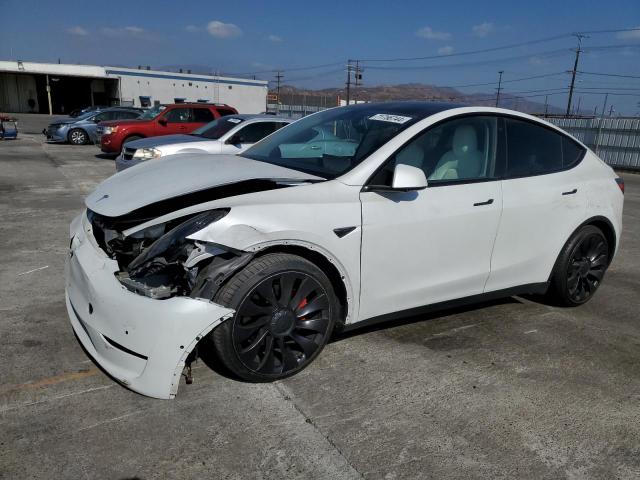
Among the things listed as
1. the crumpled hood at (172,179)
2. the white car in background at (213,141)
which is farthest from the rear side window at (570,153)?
the white car in background at (213,141)

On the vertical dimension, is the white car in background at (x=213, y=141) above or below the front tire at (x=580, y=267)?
above

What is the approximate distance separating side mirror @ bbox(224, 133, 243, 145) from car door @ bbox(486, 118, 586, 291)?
261 inches

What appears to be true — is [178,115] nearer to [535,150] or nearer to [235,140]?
[235,140]

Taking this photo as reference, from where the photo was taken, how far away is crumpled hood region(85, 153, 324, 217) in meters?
3.02

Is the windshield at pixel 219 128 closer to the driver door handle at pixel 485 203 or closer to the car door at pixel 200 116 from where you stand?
the car door at pixel 200 116

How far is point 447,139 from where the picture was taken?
3.53 meters

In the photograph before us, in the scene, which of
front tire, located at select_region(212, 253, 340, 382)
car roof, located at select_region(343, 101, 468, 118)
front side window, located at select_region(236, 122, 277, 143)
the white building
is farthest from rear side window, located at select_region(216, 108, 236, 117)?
the white building

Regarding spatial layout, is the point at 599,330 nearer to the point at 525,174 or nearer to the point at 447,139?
the point at 525,174

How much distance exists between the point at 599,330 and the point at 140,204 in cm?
348

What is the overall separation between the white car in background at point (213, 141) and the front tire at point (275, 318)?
6.69 meters

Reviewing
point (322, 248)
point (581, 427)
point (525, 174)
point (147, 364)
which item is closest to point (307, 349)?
point (322, 248)

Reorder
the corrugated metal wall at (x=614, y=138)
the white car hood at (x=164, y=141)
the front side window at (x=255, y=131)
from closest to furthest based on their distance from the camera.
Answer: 1. the white car hood at (x=164, y=141)
2. the front side window at (x=255, y=131)
3. the corrugated metal wall at (x=614, y=138)

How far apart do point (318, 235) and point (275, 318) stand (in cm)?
52

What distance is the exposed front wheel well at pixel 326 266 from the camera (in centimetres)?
284
